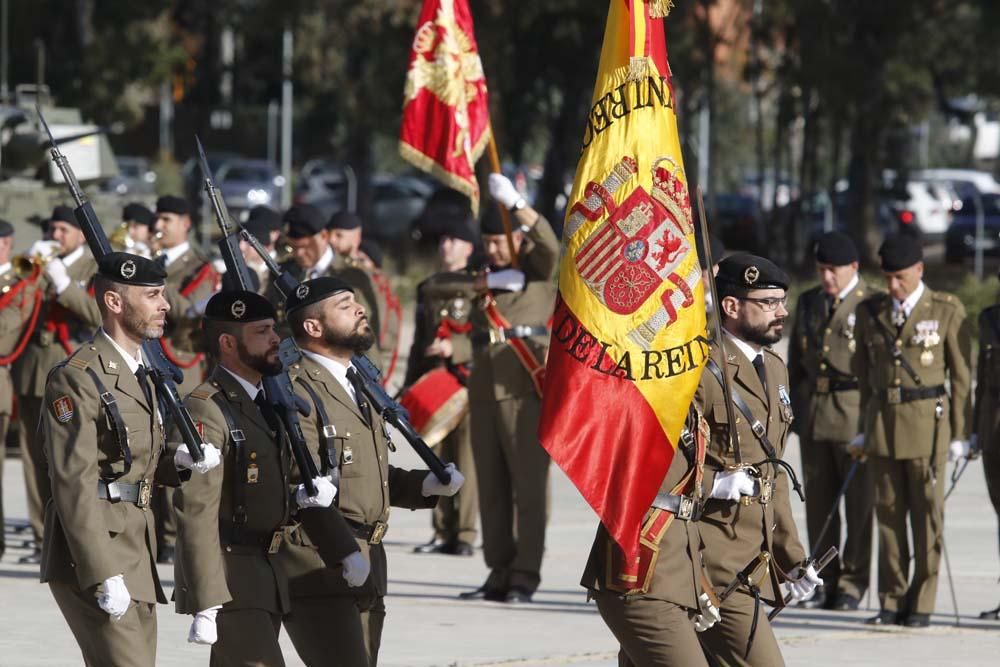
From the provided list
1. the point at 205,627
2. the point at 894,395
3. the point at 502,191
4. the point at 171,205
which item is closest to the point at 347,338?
the point at 205,627

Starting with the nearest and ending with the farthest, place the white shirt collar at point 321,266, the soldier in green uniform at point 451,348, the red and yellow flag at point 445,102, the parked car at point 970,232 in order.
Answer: the red and yellow flag at point 445,102 < the white shirt collar at point 321,266 < the soldier in green uniform at point 451,348 < the parked car at point 970,232

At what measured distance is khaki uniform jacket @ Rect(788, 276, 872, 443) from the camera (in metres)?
11.4

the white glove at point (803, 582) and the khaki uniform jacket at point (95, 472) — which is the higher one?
the khaki uniform jacket at point (95, 472)

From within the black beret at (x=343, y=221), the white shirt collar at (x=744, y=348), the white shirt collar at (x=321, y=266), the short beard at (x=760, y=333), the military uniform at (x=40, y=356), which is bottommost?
the military uniform at (x=40, y=356)

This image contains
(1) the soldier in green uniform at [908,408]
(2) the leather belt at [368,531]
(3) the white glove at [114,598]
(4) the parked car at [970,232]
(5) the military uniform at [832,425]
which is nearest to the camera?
(3) the white glove at [114,598]

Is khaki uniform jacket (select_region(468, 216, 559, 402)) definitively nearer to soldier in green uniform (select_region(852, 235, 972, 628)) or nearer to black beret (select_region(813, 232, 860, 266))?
black beret (select_region(813, 232, 860, 266))

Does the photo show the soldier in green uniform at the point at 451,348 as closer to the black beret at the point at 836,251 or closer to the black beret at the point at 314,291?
the black beret at the point at 836,251

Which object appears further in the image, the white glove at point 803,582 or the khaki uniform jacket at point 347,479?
the white glove at point 803,582

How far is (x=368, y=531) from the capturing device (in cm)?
721

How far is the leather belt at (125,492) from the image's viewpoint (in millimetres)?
6926

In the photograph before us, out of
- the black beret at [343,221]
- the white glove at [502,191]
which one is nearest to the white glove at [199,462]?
the white glove at [502,191]

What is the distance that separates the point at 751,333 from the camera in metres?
7.26

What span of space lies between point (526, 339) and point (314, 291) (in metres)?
4.40

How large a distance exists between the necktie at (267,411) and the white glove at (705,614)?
5.30ft
